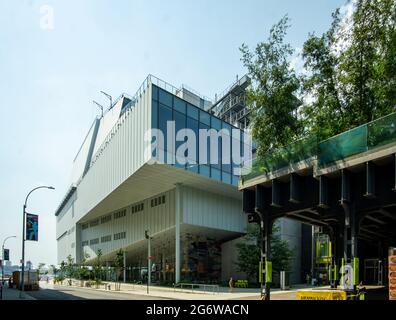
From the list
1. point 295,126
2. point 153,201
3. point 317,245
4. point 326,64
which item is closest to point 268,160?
point 295,126

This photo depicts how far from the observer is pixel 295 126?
3312 centimetres

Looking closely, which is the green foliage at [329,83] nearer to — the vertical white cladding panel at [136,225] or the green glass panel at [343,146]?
the green glass panel at [343,146]

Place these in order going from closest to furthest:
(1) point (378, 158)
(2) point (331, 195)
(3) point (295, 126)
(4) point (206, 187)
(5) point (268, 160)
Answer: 1. (1) point (378, 158)
2. (2) point (331, 195)
3. (5) point (268, 160)
4. (3) point (295, 126)
5. (4) point (206, 187)

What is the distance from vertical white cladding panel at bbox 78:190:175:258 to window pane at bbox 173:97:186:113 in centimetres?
1299

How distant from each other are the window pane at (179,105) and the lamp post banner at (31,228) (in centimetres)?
2025

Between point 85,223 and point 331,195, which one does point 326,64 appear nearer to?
point 331,195

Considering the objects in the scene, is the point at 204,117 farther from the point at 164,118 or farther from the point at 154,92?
the point at 154,92

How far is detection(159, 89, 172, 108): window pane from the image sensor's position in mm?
49150

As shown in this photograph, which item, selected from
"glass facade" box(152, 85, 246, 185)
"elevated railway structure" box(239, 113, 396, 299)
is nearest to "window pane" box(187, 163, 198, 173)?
"glass facade" box(152, 85, 246, 185)

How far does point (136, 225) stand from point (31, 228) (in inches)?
1166

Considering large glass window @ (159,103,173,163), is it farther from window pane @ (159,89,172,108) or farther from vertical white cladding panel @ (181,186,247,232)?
vertical white cladding panel @ (181,186,247,232)
